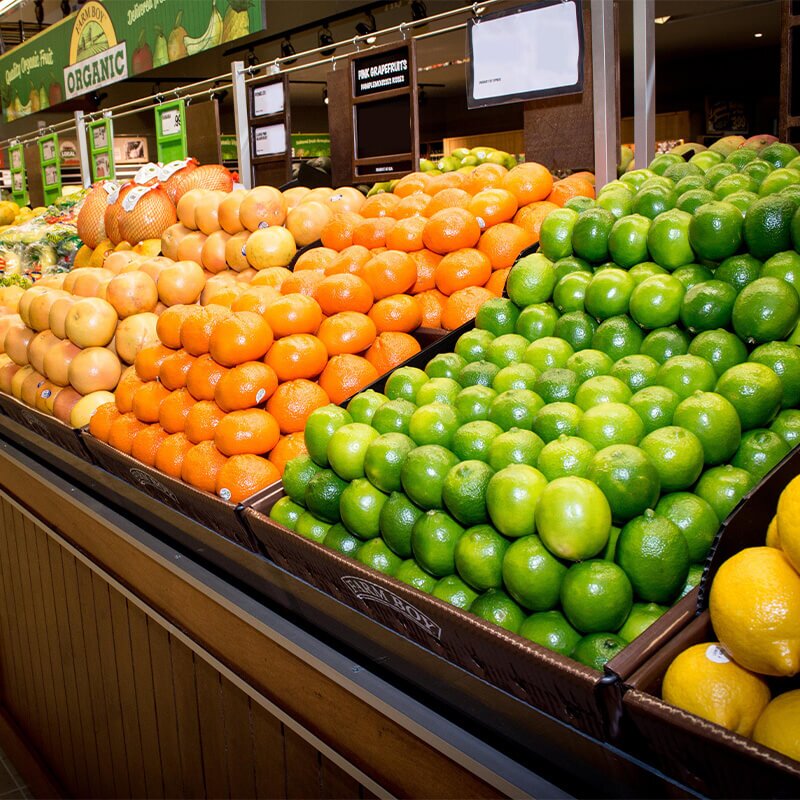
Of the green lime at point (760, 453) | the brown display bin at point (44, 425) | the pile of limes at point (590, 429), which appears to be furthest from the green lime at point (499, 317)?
the brown display bin at point (44, 425)

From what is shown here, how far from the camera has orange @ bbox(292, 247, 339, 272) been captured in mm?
2527

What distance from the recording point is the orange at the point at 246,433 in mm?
1803

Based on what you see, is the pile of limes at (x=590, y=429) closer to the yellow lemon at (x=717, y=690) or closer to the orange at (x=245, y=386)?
the yellow lemon at (x=717, y=690)

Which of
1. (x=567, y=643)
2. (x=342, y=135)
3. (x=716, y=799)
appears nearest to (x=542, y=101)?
(x=342, y=135)

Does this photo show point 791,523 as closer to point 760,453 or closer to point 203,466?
point 760,453

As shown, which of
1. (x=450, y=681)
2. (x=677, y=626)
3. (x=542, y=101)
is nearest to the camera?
(x=677, y=626)

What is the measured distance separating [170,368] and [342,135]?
231cm

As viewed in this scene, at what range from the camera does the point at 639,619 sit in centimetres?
104

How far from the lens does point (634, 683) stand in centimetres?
86

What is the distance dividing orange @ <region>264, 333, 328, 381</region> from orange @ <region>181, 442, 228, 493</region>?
0.25 meters

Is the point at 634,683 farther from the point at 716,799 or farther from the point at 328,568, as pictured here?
the point at 328,568

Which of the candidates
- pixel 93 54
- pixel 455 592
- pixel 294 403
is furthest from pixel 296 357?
pixel 93 54

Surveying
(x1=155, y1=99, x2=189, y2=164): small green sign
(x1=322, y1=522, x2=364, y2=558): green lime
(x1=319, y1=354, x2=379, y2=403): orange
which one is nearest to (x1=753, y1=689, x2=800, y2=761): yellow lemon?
(x1=322, y1=522, x2=364, y2=558): green lime

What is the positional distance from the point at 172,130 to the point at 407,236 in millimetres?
3625
